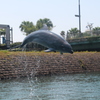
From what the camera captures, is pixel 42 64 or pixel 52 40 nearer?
pixel 52 40

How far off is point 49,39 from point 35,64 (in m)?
21.7

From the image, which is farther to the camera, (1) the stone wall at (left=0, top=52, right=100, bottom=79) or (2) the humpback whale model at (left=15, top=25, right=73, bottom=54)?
(1) the stone wall at (left=0, top=52, right=100, bottom=79)

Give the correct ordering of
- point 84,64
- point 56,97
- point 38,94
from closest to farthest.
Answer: point 56,97, point 38,94, point 84,64

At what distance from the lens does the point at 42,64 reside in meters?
33.8

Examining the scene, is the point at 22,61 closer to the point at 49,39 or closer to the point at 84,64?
the point at 84,64

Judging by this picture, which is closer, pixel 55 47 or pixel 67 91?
pixel 55 47

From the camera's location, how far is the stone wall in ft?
99.6

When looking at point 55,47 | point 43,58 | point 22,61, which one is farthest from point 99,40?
point 55,47

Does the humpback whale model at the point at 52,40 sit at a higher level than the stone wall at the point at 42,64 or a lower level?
higher

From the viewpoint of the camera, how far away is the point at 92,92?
2062 cm

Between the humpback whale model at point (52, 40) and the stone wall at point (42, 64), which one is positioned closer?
the humpback whale model at point (52, 40)

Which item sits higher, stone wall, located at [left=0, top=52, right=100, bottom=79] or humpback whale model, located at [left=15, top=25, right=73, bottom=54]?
humpback whale model, located at [left=15, top=25, right=73, bottom=54]

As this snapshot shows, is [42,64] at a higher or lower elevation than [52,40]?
lower

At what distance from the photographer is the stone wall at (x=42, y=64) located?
1195 inches
